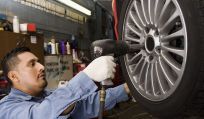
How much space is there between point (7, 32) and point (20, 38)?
209 mm

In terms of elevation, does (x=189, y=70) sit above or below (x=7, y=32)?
below

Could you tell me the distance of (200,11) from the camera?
94cm

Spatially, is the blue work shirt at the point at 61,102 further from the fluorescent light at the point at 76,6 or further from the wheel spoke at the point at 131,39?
the fluorescent light at the point at 76,6

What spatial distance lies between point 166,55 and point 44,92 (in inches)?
34.4

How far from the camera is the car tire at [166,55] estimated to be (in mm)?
943

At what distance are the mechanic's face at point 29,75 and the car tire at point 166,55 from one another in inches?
20.2

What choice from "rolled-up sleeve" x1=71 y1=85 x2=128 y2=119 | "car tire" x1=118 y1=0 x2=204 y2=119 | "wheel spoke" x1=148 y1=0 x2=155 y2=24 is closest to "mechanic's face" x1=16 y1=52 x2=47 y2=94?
"rolled-up sleeve" x1=71 y1=85 x2=128 y2=119

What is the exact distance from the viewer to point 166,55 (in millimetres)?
1094

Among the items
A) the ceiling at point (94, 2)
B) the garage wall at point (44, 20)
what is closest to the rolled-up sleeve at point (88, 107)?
the garage wall at point (44, 20)

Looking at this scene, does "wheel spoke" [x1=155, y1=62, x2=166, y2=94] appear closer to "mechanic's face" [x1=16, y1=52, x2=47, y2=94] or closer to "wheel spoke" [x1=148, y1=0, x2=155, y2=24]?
"wheel spoke" [x1=148, y1=0, x2=155, y2=24]

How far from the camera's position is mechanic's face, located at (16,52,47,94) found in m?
1.56

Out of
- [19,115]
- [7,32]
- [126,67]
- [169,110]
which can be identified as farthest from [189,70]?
[7,32]

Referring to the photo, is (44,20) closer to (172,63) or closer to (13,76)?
(13,76)

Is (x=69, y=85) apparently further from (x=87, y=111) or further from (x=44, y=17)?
(x=44, y=17)
